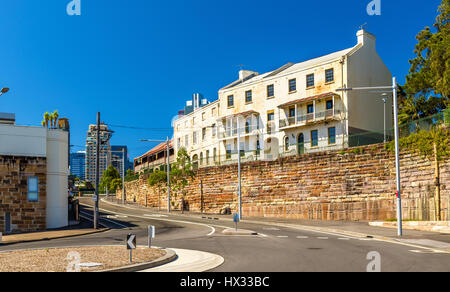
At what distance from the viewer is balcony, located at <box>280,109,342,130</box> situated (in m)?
44.1

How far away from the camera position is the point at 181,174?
5216 cm

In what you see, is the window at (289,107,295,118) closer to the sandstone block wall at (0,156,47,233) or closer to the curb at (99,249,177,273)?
the sandstone block wall at (0,156,47,233)

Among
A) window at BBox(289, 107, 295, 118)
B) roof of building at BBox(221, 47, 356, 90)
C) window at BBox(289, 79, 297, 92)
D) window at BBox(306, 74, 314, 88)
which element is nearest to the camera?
window at BBox(306, 74, 314, 88)

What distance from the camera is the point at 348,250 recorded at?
1620 centimetres

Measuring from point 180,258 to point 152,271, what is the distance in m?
2.68

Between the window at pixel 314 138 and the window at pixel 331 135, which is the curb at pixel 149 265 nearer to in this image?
the window at pixel 331 135

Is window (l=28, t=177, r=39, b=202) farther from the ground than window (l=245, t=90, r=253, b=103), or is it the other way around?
window (l=245, t=90, r=253, b=103)

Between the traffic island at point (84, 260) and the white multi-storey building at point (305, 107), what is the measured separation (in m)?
25.5

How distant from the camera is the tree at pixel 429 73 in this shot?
34.2m

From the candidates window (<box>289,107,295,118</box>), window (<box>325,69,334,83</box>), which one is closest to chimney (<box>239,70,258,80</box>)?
window (<box>289,107,295,118</box>)

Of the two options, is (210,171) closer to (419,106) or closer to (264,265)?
(419,106)

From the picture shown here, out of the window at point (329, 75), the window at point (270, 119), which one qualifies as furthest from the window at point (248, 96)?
the window at point (329, 75)

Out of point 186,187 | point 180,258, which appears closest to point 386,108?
point 186,187

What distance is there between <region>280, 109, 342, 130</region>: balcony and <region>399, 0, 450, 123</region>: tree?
6211 mm
